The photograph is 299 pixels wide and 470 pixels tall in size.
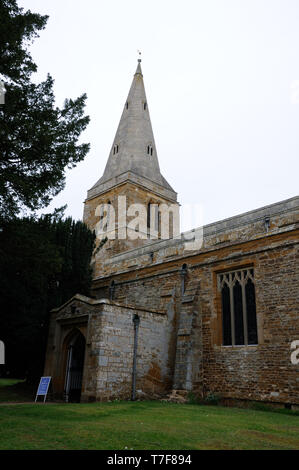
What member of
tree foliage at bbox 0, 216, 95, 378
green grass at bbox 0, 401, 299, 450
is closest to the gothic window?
green grass at bbox 0, 401, 299, 450

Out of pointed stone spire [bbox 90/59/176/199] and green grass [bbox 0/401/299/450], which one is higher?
pointed stone spire [bbox 90/59/176/199]

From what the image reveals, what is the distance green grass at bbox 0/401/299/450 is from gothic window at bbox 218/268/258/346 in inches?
157

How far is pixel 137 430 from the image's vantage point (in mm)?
6438

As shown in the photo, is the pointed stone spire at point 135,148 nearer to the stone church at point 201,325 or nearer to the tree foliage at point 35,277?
the tree foliage at point 35,277

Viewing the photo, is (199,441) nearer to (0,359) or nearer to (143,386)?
(143,386)

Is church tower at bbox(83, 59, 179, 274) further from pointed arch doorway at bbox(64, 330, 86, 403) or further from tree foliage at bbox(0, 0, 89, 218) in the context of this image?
tree foliage at bbox(0, 0, 89, 218)

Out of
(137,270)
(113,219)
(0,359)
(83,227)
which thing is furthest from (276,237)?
(113,219)

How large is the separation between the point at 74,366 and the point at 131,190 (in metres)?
17.5

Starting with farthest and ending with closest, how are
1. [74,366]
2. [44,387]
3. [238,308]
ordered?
[74,366] < [238,308] < [44,387]

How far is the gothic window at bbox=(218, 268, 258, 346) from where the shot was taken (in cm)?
1277

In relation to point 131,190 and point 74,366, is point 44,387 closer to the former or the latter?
point 74,366

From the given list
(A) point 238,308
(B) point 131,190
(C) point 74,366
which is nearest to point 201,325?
(A) point 238,308

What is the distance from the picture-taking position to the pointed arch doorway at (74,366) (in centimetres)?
1354

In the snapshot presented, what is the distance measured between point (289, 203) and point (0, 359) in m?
13.3
